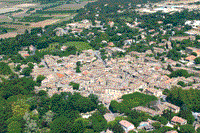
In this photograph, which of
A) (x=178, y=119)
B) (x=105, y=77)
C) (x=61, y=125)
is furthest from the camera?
(x=105, y=77)

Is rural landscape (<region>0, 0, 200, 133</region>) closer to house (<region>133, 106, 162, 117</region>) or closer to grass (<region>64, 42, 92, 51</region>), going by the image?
house (<region>133, 106, 162, 117</region>)

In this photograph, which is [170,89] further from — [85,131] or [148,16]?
[148,16]

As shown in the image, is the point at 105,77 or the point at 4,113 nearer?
the point at 4,113

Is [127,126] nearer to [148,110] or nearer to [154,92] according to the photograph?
[148,110]

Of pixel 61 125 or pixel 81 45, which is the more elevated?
pixel 81 45

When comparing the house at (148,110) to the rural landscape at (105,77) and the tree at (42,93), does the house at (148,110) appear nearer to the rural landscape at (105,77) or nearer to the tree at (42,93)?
the rural landscape at (105,77)

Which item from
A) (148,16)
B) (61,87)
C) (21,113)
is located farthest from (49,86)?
(148,16)

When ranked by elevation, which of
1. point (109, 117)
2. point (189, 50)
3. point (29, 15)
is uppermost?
point (29, 15)

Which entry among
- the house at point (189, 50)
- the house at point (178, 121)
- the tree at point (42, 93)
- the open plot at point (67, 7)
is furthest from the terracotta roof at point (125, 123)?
the open plot at point (67, 7)

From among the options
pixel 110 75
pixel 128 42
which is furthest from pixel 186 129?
pixel 128 42

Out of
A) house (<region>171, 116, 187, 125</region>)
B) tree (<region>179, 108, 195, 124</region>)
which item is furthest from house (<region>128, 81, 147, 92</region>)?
house (<region>171, 116, 187, 125</region>)

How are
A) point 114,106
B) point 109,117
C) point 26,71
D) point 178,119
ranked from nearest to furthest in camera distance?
1. point 178,119
2. point 109,117
3. point 114,106
4. point 26,71

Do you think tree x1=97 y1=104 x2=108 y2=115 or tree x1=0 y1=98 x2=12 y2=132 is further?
tree x1=97 y1=104 x2=108 y2=115
